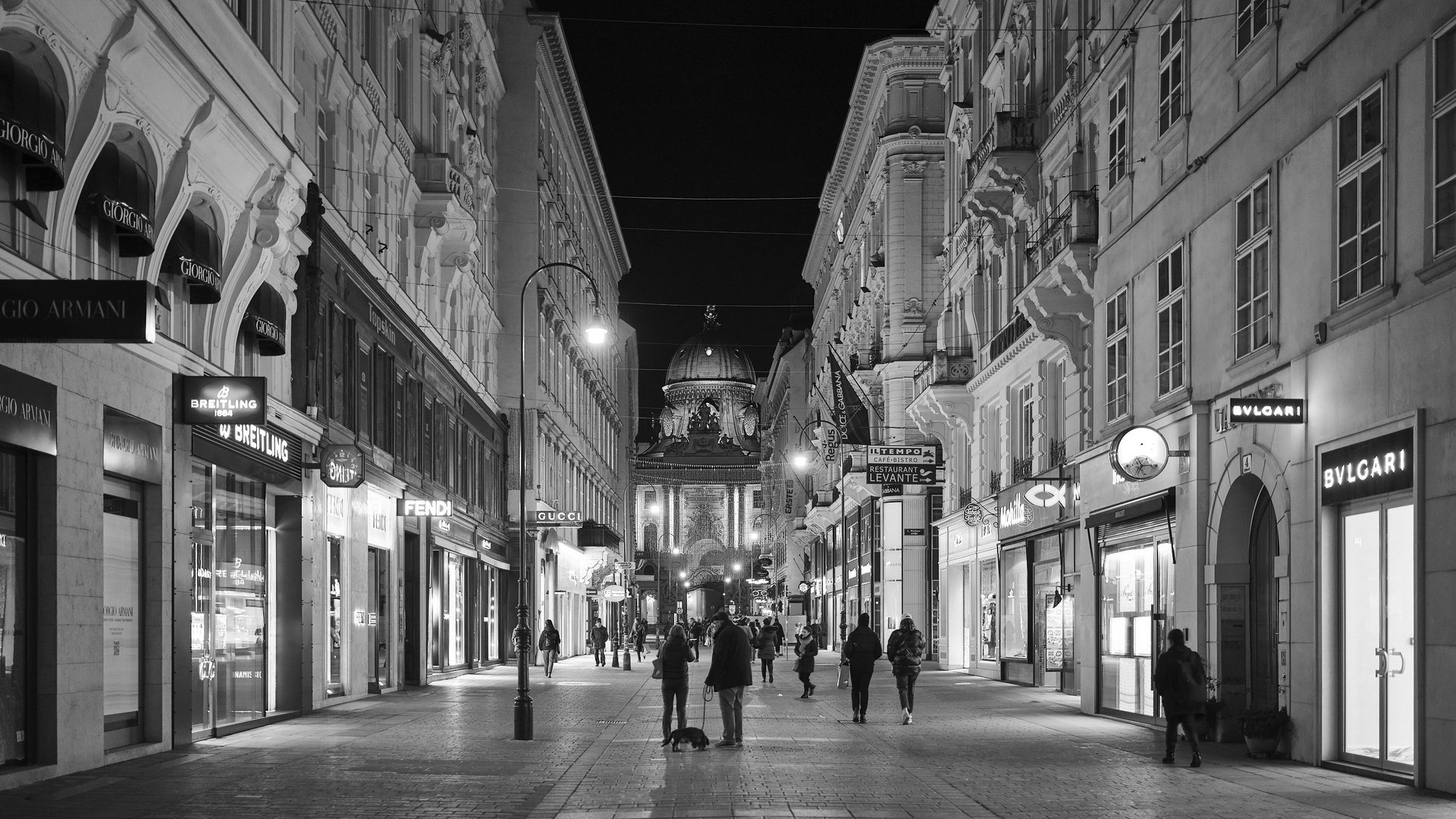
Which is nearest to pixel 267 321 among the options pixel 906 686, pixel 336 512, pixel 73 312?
pixel 336 512

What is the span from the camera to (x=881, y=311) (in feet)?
205

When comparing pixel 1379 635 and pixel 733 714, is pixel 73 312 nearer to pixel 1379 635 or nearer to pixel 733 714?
pixel 733 714

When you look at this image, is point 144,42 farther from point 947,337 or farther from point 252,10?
point 947,337

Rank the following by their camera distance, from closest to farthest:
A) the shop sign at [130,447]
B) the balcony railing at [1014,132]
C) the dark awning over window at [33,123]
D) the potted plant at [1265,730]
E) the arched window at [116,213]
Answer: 1. the dark awning over window at [33,123]
2. the arched window at [116,213]
3. the shop sign at [130,447]
4. the potted plant at [1265,730]
5. the balcony railing at [1014,132]

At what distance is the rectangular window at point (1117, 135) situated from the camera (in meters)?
27.3

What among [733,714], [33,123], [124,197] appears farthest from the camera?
[733,714]

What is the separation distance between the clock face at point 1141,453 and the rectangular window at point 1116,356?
3698 mm

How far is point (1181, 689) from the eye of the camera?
62.0ft

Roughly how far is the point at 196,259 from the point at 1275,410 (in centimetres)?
1318

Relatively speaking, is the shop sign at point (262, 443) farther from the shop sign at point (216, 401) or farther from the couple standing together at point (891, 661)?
the couple standing together at point (891, 661)

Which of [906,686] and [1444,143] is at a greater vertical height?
[1444,143]

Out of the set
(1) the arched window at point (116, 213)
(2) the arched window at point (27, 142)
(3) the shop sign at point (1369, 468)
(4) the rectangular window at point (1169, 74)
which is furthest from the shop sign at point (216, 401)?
(4) the rectangular window at point (1169, 74)

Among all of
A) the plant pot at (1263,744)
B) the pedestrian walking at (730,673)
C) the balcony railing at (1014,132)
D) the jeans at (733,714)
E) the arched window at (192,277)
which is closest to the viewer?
the plant pot at (1263,744)

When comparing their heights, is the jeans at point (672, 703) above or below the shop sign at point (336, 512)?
below
